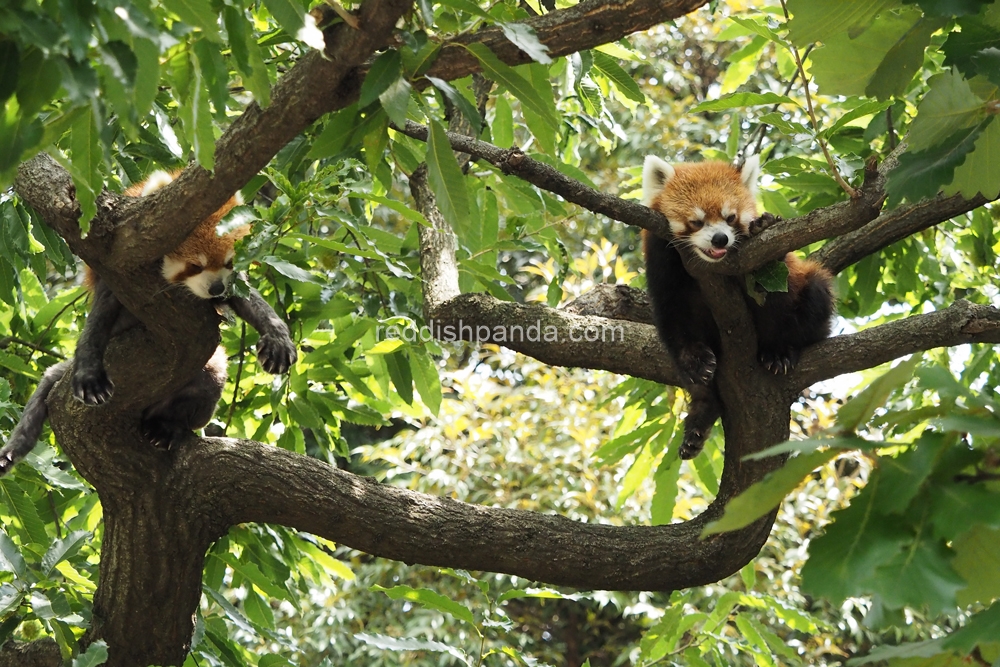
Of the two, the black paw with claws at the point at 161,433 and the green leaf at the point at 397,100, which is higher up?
the green leaf at the point at 397,100

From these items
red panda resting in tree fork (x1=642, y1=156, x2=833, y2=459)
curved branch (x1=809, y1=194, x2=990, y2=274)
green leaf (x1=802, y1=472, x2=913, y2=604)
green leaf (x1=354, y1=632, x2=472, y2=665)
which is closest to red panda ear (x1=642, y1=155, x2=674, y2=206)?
red panda resting in tree fork (x1=642, y1=156, x2=833, y2=459)

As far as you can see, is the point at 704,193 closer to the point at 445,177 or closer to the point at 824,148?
the point at 824,148

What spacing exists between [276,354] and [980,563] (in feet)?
6.03

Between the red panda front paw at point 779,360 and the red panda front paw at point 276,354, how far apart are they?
123 centimetres

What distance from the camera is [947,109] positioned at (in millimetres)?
1162

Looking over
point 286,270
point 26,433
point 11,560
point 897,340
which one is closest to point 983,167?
point 897,340

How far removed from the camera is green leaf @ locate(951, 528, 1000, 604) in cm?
94

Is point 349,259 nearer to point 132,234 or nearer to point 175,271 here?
point 175,271

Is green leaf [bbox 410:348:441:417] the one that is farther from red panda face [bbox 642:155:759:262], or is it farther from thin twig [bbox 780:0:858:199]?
thin twig [bbox 780:0:858:199]

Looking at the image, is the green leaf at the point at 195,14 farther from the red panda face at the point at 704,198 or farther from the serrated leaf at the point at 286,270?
the red panda face at the point at 704,198

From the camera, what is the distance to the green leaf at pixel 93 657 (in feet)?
6.32

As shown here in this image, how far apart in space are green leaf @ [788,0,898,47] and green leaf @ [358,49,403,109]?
0.59 m

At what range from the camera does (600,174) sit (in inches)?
316

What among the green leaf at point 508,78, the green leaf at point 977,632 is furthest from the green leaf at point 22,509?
the green leaf at point 977,632
